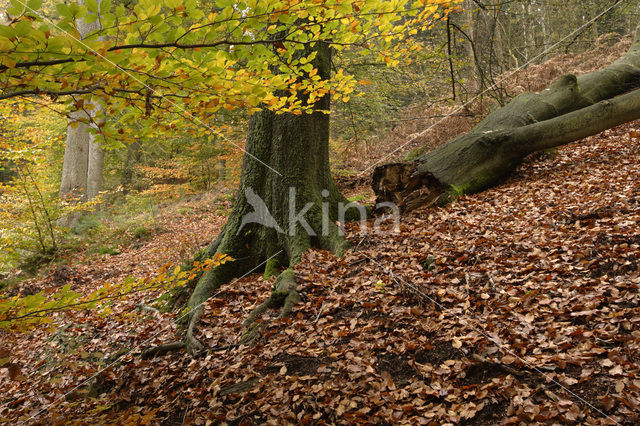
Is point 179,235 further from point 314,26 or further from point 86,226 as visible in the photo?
point 314,26

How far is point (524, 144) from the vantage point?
20.1 ft

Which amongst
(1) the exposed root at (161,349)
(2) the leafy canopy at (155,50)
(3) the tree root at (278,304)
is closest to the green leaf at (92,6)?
(2) the leafy canopy at (155,50)

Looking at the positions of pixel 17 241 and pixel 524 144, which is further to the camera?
pixel 17 241

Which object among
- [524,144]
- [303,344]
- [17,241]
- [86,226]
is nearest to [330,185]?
[303,344]

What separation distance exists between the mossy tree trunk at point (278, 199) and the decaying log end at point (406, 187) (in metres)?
1.24

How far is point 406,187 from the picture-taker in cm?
608

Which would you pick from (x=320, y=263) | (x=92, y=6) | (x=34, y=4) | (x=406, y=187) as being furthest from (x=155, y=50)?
(x=406, y=187)

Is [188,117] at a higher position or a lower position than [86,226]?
A: higher

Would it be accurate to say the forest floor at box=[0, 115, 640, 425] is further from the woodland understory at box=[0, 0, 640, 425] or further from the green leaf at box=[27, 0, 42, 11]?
the green leaf at box=[27, 0, 42, 11]

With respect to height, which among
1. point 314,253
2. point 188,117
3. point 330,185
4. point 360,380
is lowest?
point 360,380

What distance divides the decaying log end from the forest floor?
530mm

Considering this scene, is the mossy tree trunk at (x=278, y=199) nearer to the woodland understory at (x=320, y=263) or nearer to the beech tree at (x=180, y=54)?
the woodland understory at (x=320, y=263)

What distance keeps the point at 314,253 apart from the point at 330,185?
1.50m

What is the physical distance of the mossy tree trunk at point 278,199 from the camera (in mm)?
5223
